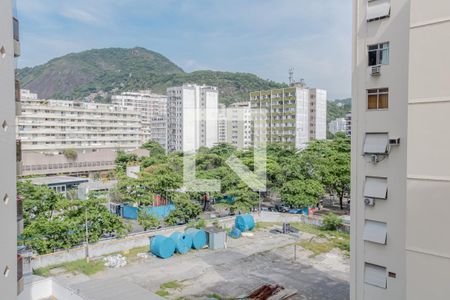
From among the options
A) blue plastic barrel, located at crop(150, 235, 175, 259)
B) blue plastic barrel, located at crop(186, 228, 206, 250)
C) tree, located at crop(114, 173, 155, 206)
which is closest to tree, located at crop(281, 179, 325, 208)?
blue plastic barrel, located at crop(186, 228, 206, 250)

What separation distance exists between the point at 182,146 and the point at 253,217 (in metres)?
24.2

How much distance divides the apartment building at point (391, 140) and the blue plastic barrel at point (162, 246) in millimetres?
7154

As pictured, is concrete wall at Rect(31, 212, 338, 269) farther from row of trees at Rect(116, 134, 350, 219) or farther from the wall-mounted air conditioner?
the wall-mounted air conditioner

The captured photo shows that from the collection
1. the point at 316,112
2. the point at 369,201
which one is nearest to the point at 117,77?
the point at 316,112

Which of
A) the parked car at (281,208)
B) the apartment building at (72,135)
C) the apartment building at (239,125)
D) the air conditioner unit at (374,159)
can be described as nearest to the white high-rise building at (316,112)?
the apartment building at (239,125)

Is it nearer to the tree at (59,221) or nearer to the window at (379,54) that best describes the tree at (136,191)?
the tree at (59,221)

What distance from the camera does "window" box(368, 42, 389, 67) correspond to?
6090 millimetres

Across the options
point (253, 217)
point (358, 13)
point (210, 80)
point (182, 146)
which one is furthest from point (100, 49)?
point (358, 13)

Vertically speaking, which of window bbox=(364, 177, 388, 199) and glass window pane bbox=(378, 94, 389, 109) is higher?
glass window pane bbox=(378, 94, 389, 109)

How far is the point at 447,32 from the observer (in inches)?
160

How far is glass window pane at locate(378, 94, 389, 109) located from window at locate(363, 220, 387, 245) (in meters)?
1.94

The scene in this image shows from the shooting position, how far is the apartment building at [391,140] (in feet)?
13.7

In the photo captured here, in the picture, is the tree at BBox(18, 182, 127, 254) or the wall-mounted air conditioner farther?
the tree at BBox(18, 182, 127, 254)

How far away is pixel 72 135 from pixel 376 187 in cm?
3670
